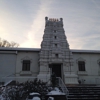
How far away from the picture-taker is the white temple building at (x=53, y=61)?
50.2 ft

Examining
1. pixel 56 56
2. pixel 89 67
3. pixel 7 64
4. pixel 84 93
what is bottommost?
pixel 84 93

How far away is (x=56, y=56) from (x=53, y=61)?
824 millimetres

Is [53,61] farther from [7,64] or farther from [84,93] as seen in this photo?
[84,93]

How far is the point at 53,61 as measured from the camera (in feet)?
50.8

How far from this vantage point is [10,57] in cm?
1600

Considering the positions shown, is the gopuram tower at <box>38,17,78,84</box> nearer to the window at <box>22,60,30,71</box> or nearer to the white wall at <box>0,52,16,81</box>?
the window at <box>22,60,30,71</box>

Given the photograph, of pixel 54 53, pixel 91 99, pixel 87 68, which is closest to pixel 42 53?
pixel 54 53

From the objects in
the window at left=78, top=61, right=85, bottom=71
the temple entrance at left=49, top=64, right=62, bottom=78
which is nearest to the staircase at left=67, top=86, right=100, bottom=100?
the temple entrance at left=49, top=64, right=62, bottom=78

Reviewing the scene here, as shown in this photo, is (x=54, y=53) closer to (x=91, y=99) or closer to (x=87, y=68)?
(x=87, y=68)

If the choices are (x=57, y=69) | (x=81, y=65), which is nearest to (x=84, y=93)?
(x=57, y=69)

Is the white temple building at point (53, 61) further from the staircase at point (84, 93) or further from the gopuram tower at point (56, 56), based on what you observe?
the staircase at point (84, 93)

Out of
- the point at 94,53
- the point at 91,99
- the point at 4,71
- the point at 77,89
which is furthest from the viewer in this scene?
the point at 94,53

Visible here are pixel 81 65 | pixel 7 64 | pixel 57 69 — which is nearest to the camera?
pixel 7 64

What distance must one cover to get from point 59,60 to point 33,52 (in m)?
3.78
